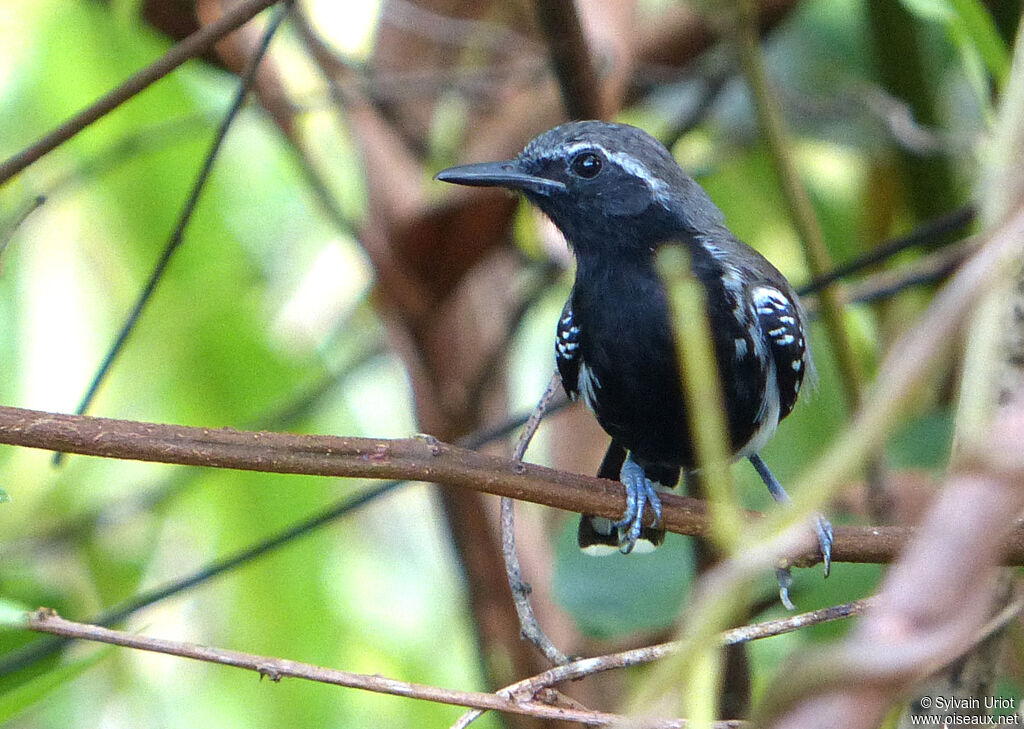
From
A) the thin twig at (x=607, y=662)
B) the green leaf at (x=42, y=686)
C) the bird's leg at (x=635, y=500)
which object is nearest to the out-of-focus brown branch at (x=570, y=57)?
the bird's leg at (x=635, y=500)

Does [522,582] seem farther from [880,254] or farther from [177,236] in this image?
[880,254]

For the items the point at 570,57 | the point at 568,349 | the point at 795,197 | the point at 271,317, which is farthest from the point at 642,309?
the point at 271,317

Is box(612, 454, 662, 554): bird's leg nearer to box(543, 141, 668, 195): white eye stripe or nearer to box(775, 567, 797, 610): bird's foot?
box(775, 567, 797, 610): bird's foot

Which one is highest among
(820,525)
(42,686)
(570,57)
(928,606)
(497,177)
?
(570,57)

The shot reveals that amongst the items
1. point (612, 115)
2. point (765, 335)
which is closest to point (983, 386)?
point (765, 335)

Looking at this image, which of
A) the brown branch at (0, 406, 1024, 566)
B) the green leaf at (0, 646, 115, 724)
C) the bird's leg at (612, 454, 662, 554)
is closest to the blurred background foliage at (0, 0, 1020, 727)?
the bird's leg at (612, 454, 662, 554)
